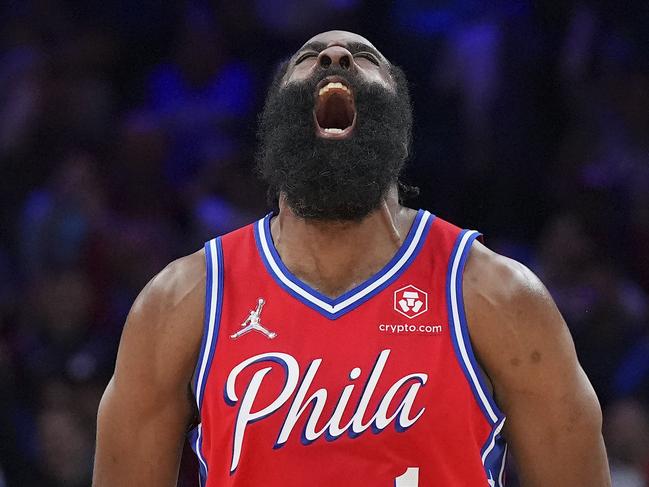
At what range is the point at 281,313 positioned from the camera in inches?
104

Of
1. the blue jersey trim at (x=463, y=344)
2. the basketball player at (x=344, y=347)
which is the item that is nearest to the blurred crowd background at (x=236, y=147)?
the basketball player at (x=344, y=347)

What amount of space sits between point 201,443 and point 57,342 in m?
2.65

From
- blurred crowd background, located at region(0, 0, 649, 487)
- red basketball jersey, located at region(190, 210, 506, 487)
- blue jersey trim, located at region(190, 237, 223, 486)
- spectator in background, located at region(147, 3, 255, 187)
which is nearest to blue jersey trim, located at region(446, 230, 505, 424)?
red basketball jersey, located at region(190, 210, 506, 487)

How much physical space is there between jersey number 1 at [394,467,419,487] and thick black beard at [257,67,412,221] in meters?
0.62

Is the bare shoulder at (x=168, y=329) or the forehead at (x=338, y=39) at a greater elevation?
the forehead at (x=338, y=39)

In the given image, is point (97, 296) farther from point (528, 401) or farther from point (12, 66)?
point (528, 401)

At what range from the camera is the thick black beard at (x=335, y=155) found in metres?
2.68

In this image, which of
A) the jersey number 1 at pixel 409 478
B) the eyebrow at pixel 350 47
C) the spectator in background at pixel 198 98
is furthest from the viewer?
the spectator in background at pixel 198 98

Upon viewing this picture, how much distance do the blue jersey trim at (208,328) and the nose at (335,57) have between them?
530mm

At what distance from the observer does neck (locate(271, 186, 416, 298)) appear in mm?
2721

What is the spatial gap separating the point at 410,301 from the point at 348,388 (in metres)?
0.26

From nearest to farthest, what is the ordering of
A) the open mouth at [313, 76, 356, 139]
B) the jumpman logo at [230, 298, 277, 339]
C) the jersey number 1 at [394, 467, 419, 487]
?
the jersey number 1 at [394, 467, 419, 487]
the jumpman logo at [230, 298, 277, 339]
the open mouth at [313, 76, 356, 139]

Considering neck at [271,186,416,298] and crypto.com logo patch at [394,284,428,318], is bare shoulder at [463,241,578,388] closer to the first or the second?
crypto.com logo patch at [394,284,428,318]

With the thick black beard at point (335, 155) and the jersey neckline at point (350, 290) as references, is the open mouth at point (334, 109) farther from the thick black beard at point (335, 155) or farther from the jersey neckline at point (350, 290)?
the jersey neckline at point (350, 290)
